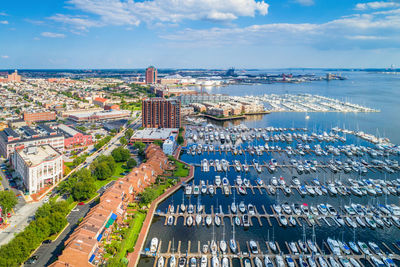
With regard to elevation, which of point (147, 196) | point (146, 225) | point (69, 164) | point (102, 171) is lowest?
point (146, 225)

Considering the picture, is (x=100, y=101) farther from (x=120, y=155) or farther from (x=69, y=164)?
(x=120, y=155)

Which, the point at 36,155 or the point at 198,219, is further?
the point at 36,155

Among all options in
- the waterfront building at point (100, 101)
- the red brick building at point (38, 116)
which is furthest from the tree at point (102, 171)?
the waterfront building at point (100, 101)

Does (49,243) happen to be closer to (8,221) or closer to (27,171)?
(8,221)

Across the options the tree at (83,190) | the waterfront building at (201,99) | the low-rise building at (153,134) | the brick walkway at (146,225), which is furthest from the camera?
the waterfront building at (201,99)

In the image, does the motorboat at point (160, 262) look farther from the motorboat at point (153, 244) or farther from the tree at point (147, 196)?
the tree at point (147, 196)

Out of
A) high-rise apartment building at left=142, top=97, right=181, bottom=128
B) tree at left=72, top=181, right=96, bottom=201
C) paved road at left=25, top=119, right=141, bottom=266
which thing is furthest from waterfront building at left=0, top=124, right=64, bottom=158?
high-rise apartment building at left=142, top=97, right=181, bottom=128

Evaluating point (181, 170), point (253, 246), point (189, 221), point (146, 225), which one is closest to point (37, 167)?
point (146, 225)
